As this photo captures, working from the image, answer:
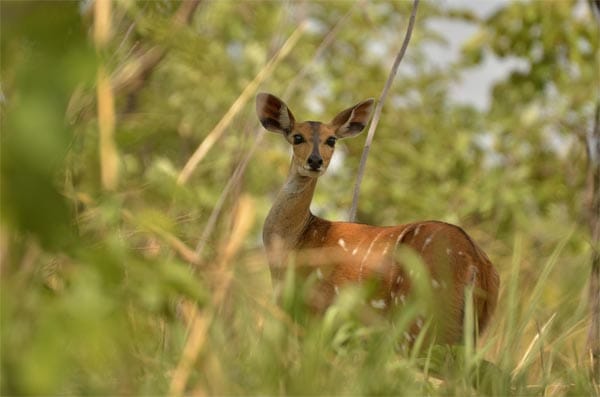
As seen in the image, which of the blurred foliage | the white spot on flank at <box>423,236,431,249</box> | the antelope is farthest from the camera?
the white spot on flank at <box>423,236,431,249</box>

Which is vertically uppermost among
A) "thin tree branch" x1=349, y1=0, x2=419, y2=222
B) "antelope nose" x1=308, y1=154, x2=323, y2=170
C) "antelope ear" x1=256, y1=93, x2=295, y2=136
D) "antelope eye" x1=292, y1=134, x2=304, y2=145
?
"thin tree branch" x1=349, y1=0, x2=419, y2=222

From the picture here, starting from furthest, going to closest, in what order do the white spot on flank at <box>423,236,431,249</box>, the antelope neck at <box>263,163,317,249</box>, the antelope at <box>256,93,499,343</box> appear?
the antelope neck at <box>263,163,317,249</box>, the white spot on flank at <box>423,236,431,249</box>, the antelope at <box>256,93,499,343</box>

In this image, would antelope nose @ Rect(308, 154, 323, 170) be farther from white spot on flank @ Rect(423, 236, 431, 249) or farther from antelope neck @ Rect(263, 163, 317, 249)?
white spot on flank @ Rect(423, 236, 431, 249)

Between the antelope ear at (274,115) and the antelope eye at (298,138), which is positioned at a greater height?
the antelope ear at (274,115)

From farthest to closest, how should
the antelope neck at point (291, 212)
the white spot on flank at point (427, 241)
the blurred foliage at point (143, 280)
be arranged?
the antelope neck at point (291, 212), the white spot on flank at point (427, 241), the blurred foliage at point (143, 280)

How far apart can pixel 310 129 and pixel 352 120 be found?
0.34 meters

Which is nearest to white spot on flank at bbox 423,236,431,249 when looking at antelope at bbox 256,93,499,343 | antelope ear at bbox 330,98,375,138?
antelope at bbox 256,93,499,343

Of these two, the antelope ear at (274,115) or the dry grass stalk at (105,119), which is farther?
the antelope ear at (274,115)

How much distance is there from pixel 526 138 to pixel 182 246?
9463 millimetres

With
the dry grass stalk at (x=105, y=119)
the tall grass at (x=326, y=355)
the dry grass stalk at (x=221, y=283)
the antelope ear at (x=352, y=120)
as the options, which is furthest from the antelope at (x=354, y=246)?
the dry grass stalk at (x=105, y=119)

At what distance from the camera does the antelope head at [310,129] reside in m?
5.74

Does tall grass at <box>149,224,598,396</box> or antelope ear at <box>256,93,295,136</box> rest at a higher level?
tall grass at <box>149,224,598,396</box>

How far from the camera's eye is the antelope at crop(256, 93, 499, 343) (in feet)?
15.0

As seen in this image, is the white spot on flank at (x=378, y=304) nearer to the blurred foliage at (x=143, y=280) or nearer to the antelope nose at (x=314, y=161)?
the blurred foliage at (x=143, y=280)
